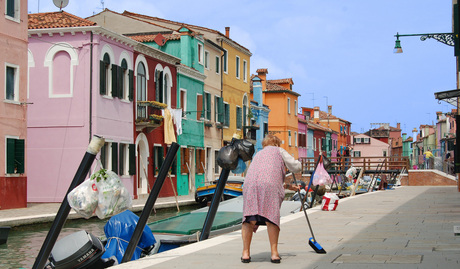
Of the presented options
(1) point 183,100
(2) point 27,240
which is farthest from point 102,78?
(2) point 27,240

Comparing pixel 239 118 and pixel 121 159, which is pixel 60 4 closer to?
pixel 121 159

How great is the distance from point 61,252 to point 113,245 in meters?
1.39

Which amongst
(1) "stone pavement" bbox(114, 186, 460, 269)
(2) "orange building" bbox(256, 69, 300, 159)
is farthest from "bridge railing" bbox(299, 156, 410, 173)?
(1) "stone pavement" bbox(114, 186, 460, 269)

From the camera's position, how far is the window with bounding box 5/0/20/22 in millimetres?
22453

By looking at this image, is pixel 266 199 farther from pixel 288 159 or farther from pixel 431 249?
pixel 431 249

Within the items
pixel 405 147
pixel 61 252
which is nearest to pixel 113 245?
pixel 61 252

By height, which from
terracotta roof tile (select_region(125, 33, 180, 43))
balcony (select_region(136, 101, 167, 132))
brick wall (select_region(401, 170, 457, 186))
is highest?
terracotta roof tile (select_region(125, 33, 180, 43))

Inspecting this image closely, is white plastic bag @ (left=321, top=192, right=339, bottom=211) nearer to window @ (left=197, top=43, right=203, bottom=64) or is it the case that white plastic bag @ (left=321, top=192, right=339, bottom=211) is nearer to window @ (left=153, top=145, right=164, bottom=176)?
window @ (left=153, top=145, right=164, bottom=176)

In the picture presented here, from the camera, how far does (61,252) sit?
8.55 metres

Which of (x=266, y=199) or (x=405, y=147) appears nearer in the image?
(x=266, y=199)

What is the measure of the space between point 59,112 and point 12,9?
194 inches

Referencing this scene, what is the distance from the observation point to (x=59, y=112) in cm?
2628

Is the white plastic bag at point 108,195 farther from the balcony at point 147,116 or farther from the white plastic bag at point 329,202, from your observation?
the balcony at point 147,116

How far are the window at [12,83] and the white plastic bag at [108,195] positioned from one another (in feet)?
51.9
